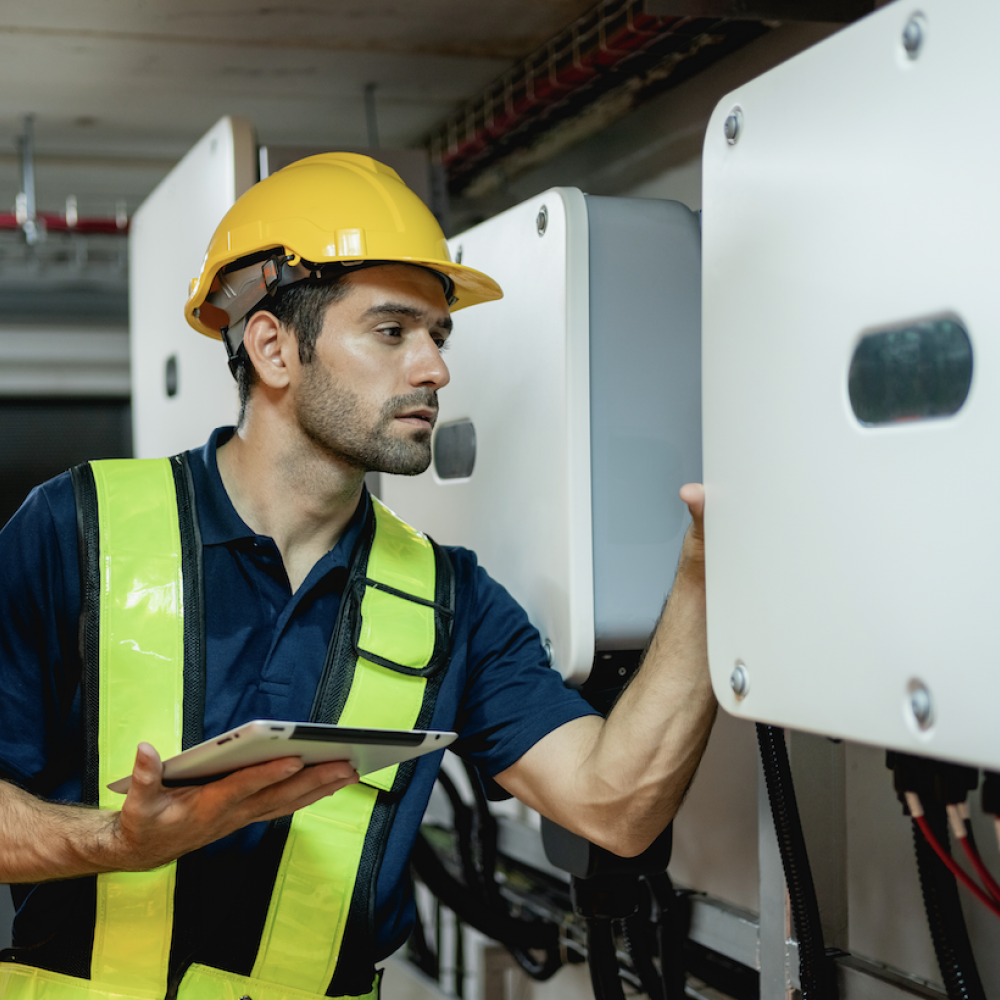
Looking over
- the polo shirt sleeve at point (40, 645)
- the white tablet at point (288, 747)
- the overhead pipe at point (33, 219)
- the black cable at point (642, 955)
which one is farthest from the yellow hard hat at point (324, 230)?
the overhead pipe at point (33, 219)

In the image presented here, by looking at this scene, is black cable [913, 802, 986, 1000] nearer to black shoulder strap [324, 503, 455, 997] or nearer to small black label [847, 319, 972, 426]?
small black label [847, 319, 972, 426]

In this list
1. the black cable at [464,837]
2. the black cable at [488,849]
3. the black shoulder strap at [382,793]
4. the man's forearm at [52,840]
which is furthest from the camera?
the black cable at [464,837]

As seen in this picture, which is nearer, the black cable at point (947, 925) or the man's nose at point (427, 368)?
the black cable at point (947, 925)

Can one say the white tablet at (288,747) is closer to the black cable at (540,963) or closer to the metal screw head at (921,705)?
the metal screw head at (921,705)

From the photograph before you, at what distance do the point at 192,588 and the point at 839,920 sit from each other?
2.61 ft

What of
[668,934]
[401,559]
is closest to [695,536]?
[401,559]

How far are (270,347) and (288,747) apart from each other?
0.59 metres

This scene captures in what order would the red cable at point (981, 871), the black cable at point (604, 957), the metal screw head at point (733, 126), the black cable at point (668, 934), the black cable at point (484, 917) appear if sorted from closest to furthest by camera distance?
1. the red cable at point (981, 871)
2. the metal screw head at point (733, 126)
3. the black cable at point (604, 957)
4. the black cable at point (668, 934)
5. the black cable at point (484, 917)

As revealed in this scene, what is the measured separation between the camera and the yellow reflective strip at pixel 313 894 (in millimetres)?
1132

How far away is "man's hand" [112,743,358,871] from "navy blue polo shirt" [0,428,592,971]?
17 centimetres

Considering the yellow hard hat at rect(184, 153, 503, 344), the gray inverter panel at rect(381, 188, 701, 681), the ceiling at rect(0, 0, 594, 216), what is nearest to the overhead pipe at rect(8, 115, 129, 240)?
the ceiling at rect(0, 0, 594, 216)

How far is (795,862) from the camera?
3.46ft

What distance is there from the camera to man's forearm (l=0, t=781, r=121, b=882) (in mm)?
965

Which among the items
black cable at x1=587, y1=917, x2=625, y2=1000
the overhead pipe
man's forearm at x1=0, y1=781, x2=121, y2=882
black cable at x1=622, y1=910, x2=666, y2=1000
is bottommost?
black cable at x1=622, y1=910, x2=666, y2=1000
